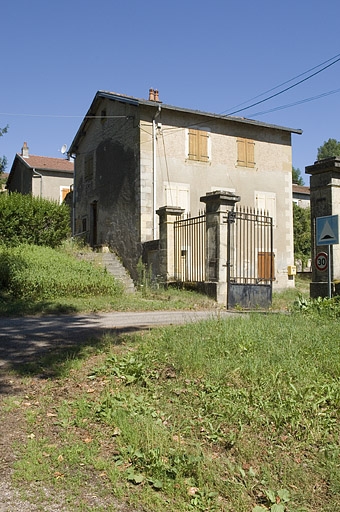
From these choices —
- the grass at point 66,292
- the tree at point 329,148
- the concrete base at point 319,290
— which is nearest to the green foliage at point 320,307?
the concrete base at point 319,290

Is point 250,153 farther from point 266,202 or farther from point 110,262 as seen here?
point 110,262

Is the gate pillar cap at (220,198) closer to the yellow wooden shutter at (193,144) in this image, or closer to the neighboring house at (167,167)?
the neighboring house at (167,167)

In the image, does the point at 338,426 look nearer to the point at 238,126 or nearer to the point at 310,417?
the point at 310,417

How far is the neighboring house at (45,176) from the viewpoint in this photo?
3052cm

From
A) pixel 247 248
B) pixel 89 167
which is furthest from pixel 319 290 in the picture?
pixel 89 167

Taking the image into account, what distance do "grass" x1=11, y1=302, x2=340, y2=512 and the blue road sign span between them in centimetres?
272

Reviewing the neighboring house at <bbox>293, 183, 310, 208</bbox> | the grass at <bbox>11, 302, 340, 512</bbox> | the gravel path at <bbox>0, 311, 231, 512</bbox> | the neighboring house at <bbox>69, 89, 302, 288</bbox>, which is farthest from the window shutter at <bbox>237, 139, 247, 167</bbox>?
the neighboring house at <bbox>293, 183, 310, 208</bbox>

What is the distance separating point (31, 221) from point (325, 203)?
11.8 metres

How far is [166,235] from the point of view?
51.9ft

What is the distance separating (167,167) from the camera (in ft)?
63.4

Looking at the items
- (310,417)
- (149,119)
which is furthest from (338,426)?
(149,119)

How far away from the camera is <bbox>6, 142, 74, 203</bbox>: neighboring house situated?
30.5 metres

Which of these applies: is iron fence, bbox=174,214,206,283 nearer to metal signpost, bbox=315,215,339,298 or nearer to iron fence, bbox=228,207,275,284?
iron fence, bbox=228,207,275,284

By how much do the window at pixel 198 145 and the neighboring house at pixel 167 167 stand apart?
0.13 ft
